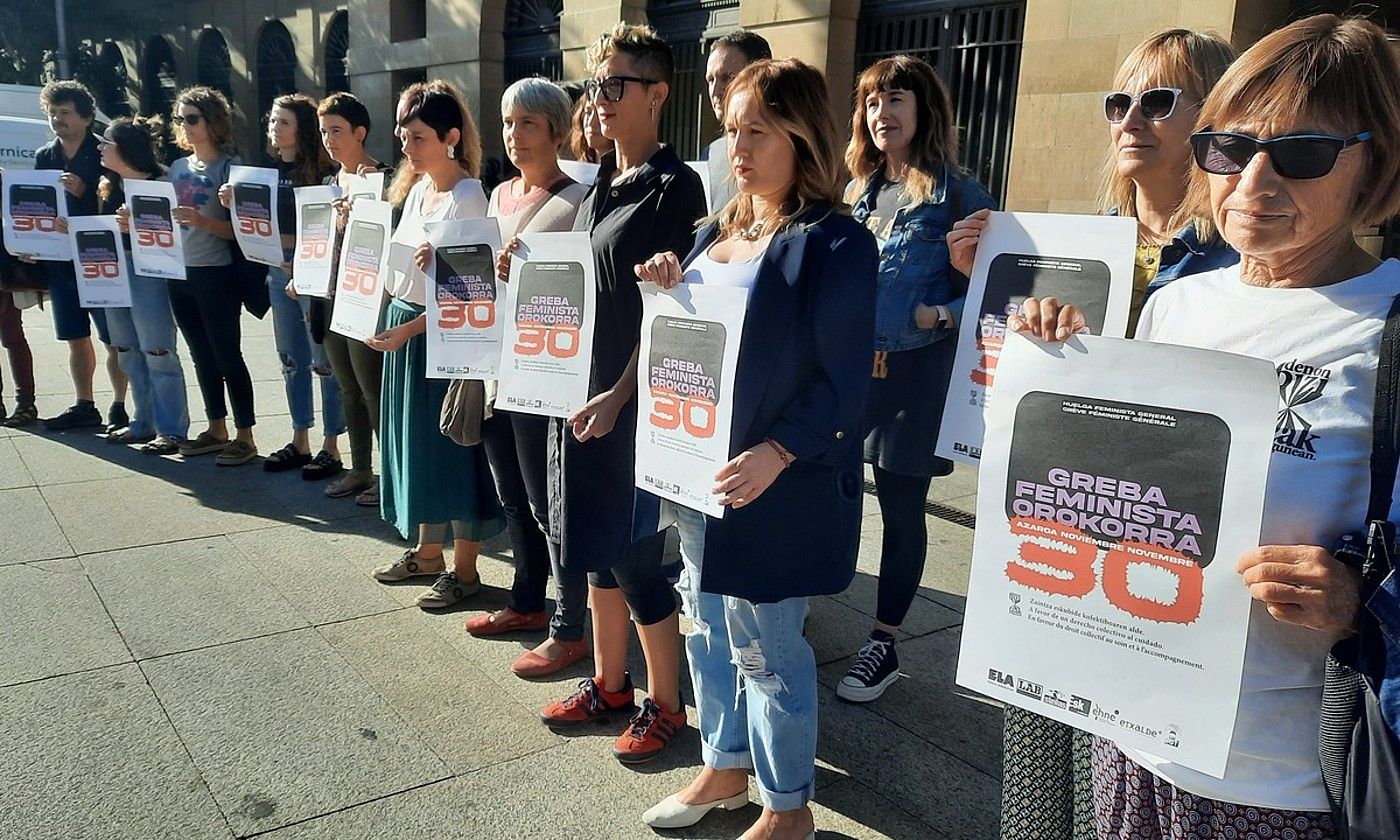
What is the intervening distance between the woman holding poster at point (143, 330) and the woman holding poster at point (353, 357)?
1.45 m

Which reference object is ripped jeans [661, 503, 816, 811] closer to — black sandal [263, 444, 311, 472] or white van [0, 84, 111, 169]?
black sandal [263, 444, 311, 472]

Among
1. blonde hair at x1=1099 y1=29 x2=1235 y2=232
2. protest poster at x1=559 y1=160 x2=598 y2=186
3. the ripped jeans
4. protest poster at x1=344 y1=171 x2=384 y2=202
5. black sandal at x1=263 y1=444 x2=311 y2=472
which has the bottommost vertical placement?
black sandal at x1=263 y1=444 x2=311 y2=472

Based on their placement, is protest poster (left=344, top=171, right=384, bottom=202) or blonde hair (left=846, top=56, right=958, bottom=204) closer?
blonde hair (left=846, top=56, right=958, bottom=204)

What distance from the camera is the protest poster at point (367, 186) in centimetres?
477

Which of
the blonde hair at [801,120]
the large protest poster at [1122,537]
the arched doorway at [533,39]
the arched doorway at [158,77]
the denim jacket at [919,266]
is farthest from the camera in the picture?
the arched doorway at [158,77]

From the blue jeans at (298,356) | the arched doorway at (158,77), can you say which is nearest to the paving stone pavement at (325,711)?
the blue jeans at (298,356)

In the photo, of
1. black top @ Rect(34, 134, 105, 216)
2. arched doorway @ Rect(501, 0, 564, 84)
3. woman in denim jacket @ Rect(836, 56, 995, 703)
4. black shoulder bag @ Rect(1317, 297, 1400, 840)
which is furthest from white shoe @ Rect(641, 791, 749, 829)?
arched doorway @ Rect(501, 0, 564, 84)

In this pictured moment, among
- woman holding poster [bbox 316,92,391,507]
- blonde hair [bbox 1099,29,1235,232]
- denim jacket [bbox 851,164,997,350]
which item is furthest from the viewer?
woman holding poster [bbox 316,92,391,507]

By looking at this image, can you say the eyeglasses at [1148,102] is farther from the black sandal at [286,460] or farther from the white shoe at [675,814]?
the black sandal at [286,460]

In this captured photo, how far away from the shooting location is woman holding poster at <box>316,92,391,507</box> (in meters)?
5.05

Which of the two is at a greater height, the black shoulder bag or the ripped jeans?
the black shoulder bag

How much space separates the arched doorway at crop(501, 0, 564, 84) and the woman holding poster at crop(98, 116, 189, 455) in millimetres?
6677

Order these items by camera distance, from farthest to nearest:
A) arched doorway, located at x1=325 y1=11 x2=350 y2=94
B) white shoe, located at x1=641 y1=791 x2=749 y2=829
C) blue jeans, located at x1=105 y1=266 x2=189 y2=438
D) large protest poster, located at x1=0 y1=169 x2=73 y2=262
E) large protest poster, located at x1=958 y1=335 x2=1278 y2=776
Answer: arched doorway, located at x1=325 y1=11 x2=350 y2=94 → large protest poster, located at x1=0 y1=169 x2=73 y2=262 → blue jeans, located at x1=105 y1=266 x2=189 y2=438 → white shoe, located at x1=641 y1=791 x2=749 y2=829 → large protest poster, located at x1=958 y1=335 x2=1278 y2=776

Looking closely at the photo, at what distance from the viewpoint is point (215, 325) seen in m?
6.17
